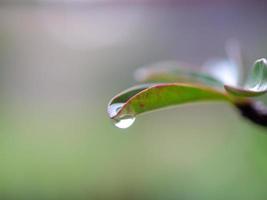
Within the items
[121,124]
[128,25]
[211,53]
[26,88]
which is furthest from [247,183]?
[128,25]

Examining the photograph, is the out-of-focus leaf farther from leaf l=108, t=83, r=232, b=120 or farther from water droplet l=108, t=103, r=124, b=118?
water droplet l=108, t=103, r=124, b=118

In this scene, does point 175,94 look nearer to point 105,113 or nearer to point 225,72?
point 225,72

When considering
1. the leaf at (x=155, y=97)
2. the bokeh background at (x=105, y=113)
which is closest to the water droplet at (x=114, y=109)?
the leaf at (x=155, y=97)

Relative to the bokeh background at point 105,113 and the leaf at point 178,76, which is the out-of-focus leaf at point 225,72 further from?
the bokeh background at point 105,113

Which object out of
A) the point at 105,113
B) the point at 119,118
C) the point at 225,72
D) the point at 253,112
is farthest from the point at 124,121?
the point at 105,113

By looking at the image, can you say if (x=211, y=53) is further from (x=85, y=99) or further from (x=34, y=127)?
(x=34, y=127)

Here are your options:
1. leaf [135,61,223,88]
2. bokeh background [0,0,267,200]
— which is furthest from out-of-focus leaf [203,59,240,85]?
bokeh background [0,0,267,200]
